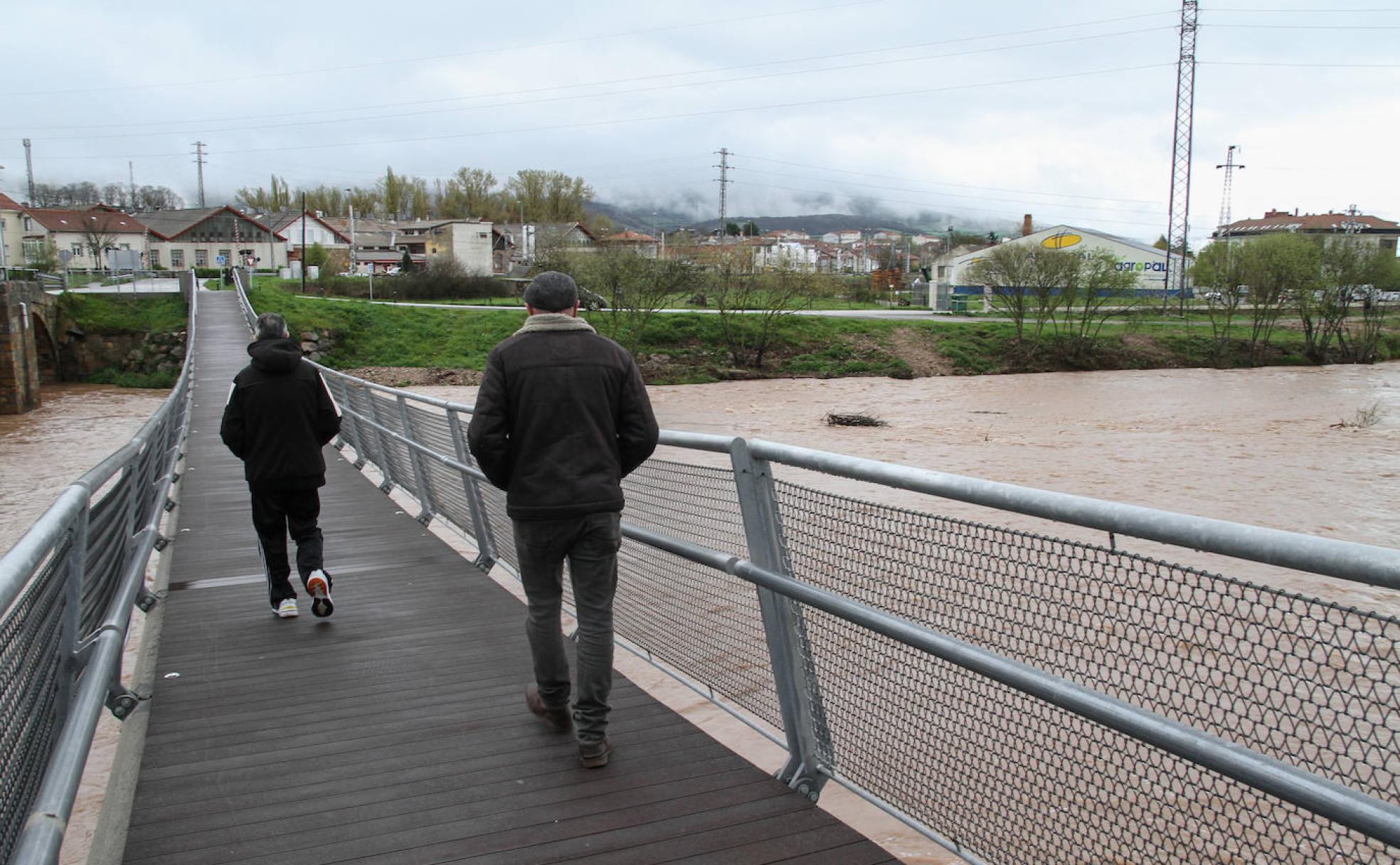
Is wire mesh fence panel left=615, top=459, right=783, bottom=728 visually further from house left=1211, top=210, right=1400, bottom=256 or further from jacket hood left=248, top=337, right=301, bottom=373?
house left=1211, top=210, right=1400, bottom=256

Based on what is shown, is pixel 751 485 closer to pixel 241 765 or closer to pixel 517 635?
pixel 241 765

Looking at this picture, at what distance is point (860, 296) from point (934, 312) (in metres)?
16.6

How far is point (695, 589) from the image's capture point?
409cm

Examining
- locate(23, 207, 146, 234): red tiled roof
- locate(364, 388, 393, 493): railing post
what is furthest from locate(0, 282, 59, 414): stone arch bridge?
locate(23, 207, 146, 234): red tiled roof

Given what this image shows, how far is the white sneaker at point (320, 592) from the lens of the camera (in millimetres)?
5641

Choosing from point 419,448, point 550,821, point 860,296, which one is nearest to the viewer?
point 550,821

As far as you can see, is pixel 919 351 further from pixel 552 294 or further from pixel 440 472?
pixel 552 294

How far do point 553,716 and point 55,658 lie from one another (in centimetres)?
169

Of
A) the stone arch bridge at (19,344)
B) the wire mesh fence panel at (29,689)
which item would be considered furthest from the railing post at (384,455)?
the stone arch bridge at (19,344)

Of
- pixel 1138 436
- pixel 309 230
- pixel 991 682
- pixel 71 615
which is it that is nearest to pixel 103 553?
pixel 71 615

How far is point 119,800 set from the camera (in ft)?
11.3

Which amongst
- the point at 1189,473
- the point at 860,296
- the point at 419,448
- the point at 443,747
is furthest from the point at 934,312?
the point at 443,747

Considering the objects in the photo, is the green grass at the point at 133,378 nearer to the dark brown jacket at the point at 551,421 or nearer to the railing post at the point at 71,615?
the railing post at the point at 71,615

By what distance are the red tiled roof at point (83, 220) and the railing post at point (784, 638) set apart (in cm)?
10565
